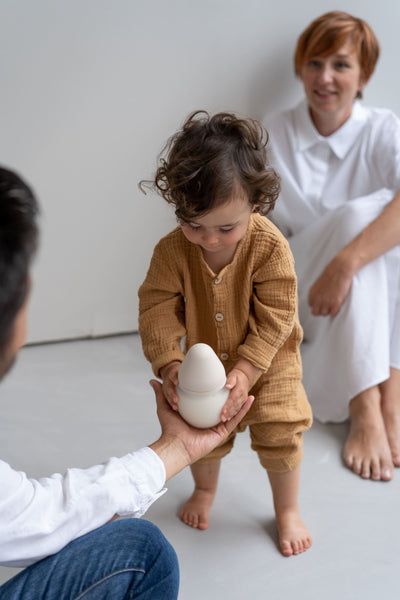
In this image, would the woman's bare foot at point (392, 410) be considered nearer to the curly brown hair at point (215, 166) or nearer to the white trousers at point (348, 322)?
the white trousers at point (348, 322)

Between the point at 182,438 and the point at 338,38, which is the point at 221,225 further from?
the point at 338,38

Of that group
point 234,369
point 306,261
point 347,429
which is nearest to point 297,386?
point 234,369

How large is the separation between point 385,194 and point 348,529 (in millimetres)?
850

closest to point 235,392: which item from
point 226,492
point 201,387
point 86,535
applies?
point 201,387

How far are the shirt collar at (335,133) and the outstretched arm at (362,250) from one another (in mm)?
241

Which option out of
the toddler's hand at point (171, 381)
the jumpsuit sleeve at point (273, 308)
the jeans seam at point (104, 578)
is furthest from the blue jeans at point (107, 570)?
the jumpsuit sleeve at point (273, 308)

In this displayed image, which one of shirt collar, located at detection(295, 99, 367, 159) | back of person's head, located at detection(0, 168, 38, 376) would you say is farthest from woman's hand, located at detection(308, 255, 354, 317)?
back of person's head, located at detection(0, 168, 38, 376)

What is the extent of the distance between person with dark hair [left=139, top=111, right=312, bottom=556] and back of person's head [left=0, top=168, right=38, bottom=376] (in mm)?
327

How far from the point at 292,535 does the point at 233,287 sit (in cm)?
50

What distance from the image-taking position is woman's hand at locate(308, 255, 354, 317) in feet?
5.05

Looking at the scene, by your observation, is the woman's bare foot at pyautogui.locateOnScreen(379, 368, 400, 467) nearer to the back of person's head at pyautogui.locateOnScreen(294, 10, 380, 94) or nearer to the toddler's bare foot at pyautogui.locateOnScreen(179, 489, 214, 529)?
the toddler's bare foot at pyautogui.locateOnScreen(179, 489, 214, 529)

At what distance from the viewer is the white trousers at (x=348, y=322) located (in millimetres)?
1532

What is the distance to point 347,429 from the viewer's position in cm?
157

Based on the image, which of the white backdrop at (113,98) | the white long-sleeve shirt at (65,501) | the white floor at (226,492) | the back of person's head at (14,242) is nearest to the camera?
the back of person's head at (14,242)
